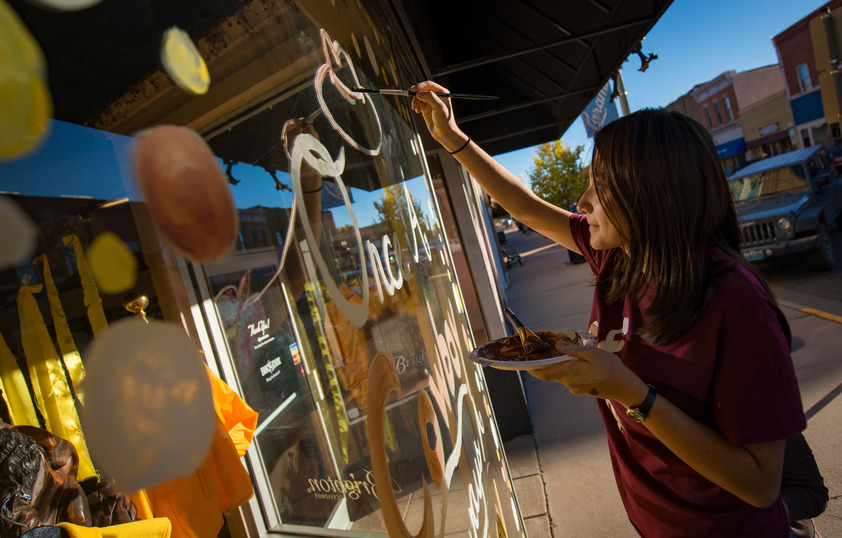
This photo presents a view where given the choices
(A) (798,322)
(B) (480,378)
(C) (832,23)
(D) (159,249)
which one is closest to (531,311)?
(A) (798,322)

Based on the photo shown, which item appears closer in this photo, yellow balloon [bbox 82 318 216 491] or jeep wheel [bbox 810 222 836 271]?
yellow balloon [bbox 82 318 216 491]

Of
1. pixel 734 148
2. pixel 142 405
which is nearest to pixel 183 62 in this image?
pixel 142 405

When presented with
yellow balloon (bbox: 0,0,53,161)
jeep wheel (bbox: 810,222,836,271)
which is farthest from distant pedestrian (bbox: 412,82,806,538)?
jeep wheel (bbox: 810,222,836,271)

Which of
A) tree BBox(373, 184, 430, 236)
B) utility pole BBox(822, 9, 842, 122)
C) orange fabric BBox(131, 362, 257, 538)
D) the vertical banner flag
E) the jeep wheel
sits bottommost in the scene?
the jeep wheel

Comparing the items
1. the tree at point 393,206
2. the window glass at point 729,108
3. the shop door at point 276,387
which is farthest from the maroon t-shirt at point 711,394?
the window glass at point 729,108

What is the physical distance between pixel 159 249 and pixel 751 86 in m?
50.2

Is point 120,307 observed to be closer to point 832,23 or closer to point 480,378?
point 480,378

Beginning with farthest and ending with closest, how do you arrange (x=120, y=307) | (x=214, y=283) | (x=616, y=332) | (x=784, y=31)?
1. (x=784, y=31)
2. (x=616, y=332)
3. (x=214, y=283)
4. (x=120, y=307)

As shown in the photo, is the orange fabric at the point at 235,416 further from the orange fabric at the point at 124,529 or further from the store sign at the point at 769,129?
the store sign at the point at 769,129

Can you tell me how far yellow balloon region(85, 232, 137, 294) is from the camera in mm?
581

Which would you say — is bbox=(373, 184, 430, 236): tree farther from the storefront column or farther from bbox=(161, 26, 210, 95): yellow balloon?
the storefront column

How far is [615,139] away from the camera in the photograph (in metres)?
1.46

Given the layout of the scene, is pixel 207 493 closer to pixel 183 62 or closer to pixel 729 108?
pixel 183 62

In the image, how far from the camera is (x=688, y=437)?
1.28 meters
